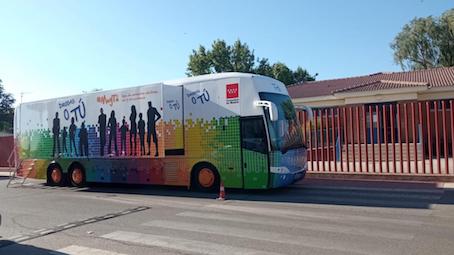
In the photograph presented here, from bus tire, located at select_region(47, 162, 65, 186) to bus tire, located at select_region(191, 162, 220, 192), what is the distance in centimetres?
594

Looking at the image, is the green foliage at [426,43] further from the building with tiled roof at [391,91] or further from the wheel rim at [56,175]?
the wheel rim at [56,175]

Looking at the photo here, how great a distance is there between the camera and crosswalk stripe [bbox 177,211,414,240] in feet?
24.1

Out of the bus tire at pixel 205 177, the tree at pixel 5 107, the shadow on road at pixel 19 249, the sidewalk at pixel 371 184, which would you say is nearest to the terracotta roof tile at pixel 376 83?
the sidewalk at pixel 371 184

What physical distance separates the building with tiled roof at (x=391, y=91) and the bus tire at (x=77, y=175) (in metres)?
13.5

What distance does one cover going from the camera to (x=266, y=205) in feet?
35.1

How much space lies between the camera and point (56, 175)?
16875mm

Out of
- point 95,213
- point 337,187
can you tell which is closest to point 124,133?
A: point 95,213

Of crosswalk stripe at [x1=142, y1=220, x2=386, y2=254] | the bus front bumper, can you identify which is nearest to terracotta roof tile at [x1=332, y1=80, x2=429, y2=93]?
the bus front bumper

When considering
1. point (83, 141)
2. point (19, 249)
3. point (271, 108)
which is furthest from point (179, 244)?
point (83, 141)

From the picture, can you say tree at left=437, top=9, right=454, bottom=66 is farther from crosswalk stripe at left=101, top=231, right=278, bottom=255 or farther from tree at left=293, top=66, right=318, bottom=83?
crosswalk stripe at left=101, top=231, right=278, bottom=255

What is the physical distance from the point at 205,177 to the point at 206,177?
38 millimetres

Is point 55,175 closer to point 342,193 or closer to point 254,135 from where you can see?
point 254,135

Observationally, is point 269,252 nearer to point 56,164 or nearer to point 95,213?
point 95,213

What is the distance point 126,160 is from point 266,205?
574 centimetres
